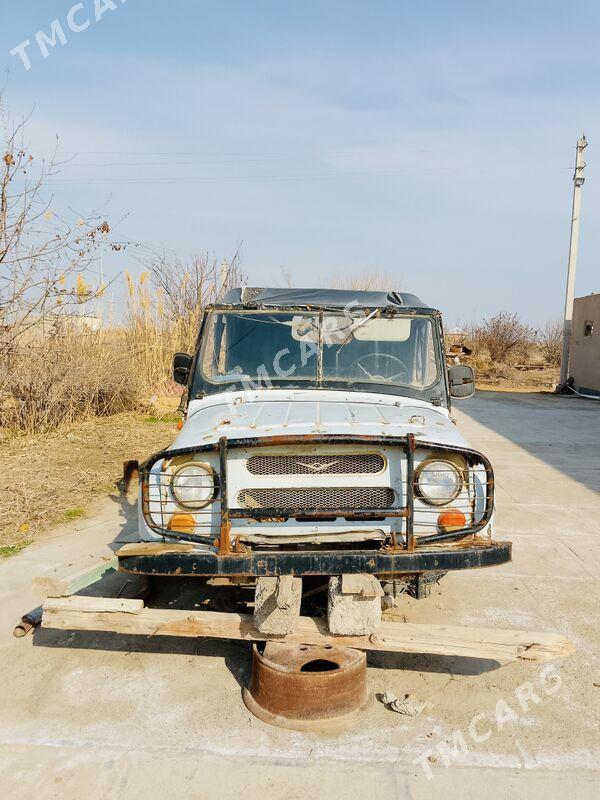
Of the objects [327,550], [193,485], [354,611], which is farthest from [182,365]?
[354,611]

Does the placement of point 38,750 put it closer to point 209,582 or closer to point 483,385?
point 209,582

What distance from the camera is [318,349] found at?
457 centimetres

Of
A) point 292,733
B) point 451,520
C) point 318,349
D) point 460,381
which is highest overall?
point 318,349

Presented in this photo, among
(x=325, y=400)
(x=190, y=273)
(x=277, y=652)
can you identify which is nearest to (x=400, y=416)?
(x=325, y=400)

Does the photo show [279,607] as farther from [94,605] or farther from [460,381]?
[460,381]

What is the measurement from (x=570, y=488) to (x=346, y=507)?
533 centimetres

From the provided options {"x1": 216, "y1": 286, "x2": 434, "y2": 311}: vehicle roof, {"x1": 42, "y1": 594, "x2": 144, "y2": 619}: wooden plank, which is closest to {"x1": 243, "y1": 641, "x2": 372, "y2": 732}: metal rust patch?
{"x1": 42, "y1": 594, "x2": 144, "y2": 619}: wooden plank

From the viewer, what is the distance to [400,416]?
382 centimetres

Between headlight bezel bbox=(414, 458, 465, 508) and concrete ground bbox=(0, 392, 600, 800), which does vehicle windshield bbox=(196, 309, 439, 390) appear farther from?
concrete ground bbox=(0, 392, 600, 800)

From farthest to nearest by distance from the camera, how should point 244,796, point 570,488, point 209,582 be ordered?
point 570,488 < point 209,582 < point 244,796

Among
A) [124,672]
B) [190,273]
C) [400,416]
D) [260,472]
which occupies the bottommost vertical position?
[124,672]

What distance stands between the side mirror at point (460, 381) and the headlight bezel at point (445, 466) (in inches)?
55.5

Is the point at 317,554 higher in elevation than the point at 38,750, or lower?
higher

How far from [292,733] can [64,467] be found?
18.9 ft
